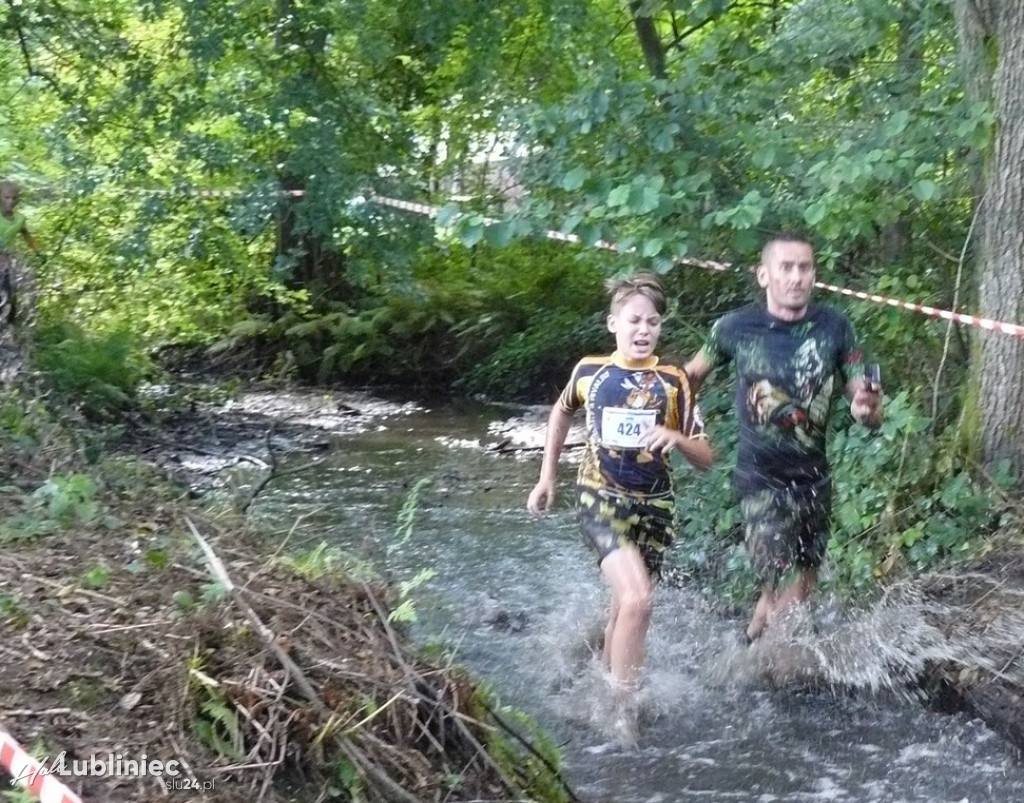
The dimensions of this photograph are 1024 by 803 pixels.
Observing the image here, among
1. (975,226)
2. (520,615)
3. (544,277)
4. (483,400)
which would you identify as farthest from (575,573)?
(544,277)

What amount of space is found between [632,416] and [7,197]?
6.14 meters

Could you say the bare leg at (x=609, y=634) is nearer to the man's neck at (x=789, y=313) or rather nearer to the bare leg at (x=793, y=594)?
the bare leg at (x=793, y=594)

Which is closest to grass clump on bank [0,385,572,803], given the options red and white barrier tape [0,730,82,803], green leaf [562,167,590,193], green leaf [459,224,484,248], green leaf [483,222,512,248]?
red and white barrier tape [0,730,82,803]

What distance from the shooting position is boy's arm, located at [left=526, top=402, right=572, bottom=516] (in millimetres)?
5863

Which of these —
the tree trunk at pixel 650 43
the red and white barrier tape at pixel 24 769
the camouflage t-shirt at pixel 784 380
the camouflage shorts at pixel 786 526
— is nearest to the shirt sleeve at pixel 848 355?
the camouflage t-shirt at pixel 784 380

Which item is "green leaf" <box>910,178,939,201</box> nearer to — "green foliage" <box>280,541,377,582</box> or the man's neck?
the man's neck

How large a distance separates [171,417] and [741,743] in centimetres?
1006

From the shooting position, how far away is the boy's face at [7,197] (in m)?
9.51

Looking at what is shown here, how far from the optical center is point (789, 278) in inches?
225

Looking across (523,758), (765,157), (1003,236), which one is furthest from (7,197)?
(1003,236)

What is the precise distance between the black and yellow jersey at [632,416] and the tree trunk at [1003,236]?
192 cm

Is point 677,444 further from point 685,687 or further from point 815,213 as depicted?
point 815,213

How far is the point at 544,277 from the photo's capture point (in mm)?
17938

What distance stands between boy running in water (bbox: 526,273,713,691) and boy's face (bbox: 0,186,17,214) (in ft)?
18.9
